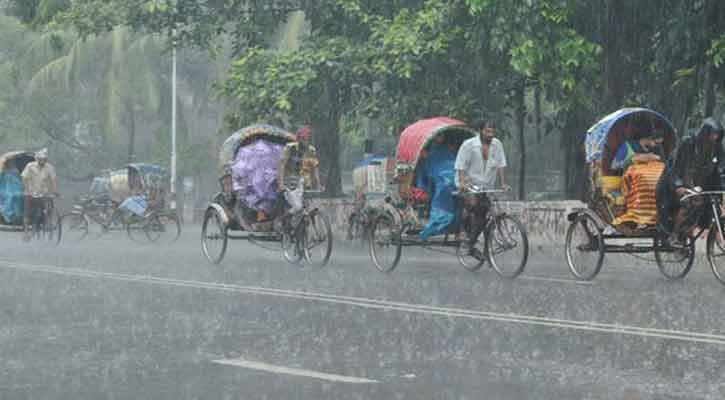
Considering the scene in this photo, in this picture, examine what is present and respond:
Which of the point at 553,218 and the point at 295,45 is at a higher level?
the point at 295,45

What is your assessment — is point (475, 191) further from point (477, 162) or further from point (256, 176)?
point (256, 176)

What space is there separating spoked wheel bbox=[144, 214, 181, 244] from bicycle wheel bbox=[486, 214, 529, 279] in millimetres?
12739

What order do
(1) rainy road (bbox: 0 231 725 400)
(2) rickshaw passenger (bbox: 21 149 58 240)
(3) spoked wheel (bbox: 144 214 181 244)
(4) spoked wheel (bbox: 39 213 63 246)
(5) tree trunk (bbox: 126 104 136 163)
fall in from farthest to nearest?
(5) tree trunk (bbox: 126 104 136 163) < (3) spoked wheel (bbox: 144 214 181 244) < (4) spoked wheel (bbox: 39 213 63 246) < (2) rickshaw passenger (bbox: 21 149 58 240) < (1) rainy road (bbox: 0 231 725 400)

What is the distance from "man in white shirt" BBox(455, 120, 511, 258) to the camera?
1611cm

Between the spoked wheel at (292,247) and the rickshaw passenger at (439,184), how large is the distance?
1.71 metres

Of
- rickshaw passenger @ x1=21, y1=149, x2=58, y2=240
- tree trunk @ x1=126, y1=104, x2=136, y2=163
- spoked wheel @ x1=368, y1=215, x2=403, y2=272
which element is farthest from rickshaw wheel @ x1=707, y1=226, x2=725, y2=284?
tree trunk @ x1=126, y1=104, x2=136, y2=163

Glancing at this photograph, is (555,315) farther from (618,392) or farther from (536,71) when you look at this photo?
(536,71)

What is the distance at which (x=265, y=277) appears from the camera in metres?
15.8

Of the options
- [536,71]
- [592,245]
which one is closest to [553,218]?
[536,71]

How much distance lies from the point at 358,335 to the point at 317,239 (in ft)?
25.4

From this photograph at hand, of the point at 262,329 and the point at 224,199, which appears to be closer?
the point at 262,329

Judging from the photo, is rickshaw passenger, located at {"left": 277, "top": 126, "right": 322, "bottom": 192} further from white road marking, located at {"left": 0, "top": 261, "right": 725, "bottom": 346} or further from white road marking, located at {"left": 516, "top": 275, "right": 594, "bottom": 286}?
white road marking, located at {"left": 516, "top": 275, "right": 594, "bottom": 286}

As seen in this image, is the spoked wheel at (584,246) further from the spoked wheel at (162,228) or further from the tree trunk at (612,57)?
the spoked wheel at (162,228)

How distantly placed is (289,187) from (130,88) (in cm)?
3459
